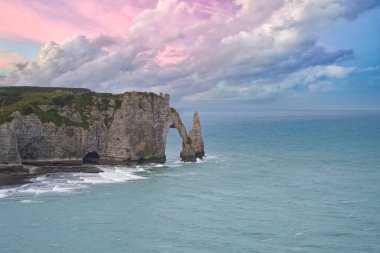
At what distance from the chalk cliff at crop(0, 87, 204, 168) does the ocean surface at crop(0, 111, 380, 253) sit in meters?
5.82

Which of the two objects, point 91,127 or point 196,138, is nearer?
point 91,127

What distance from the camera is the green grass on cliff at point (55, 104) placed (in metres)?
84.4

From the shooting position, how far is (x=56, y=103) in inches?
3529

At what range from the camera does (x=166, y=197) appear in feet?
208

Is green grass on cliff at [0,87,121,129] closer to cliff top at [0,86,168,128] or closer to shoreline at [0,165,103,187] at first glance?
cliff top at [0,86,168,128]

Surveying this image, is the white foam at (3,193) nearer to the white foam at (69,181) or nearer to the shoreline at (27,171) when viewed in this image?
the white foam at (69,181)

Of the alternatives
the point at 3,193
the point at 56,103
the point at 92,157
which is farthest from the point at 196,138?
the point at 3,193

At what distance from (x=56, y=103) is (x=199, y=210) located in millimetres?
45867

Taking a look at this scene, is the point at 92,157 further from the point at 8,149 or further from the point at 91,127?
the point at 8,149

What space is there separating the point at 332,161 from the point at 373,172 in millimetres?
15187

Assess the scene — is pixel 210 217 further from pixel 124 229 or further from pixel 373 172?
pixel 373 172

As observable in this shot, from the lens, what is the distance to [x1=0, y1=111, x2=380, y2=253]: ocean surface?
144 feet

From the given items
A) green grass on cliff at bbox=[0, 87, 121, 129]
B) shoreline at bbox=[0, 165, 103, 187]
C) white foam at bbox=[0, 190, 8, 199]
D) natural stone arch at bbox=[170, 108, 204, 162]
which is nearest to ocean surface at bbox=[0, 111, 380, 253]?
white foam at bbox=[0, 190, 8, 199]

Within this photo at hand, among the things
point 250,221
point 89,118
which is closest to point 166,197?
point 250,221
